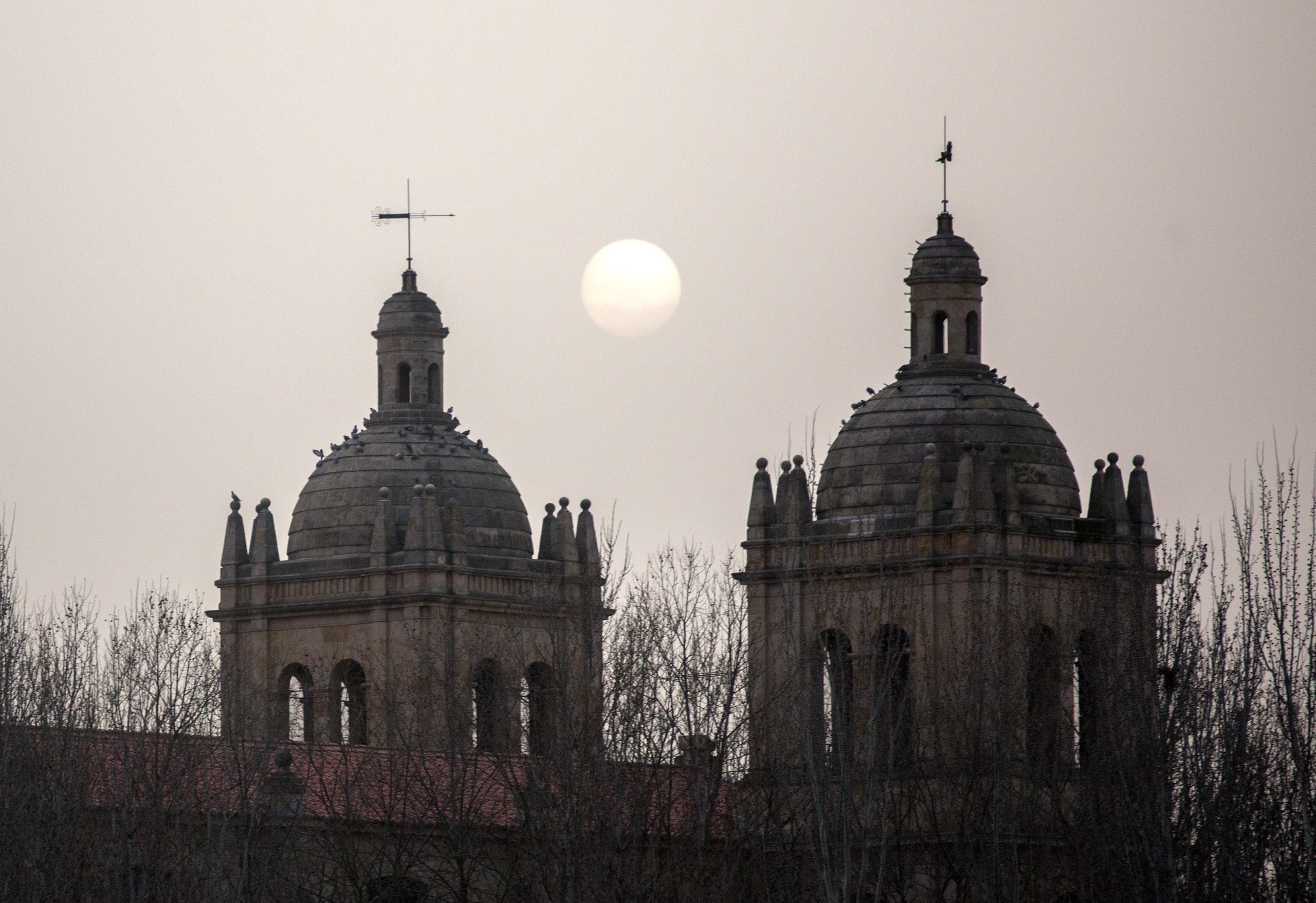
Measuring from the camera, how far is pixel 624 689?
9262cm

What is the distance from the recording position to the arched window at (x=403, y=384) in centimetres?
11262

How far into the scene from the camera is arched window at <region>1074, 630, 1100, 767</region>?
92.5m

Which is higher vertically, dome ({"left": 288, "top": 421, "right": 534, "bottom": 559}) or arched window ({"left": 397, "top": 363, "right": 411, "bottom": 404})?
arched window ({"left": 397, "top": 363, "right": 411, "bottom": 404})

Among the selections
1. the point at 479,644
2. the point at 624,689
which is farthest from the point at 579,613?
the point at 479,644

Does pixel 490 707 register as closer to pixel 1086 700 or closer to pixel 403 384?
pixel 403 384

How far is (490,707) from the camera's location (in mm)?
107312

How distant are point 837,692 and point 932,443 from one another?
26.9 ft

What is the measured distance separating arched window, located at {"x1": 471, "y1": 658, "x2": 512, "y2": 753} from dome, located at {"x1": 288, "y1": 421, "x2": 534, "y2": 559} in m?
2.94

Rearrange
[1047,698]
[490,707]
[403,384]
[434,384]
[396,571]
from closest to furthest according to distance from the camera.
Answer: [1047,698] < [490,707] < [396,571] < [403,384] < [434,384]

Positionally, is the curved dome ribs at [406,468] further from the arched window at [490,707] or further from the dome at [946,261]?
the dome at [946,261]

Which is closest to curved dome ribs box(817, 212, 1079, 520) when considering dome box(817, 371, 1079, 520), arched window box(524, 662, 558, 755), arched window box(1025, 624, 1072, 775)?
dome box(817, 371, 1079, 520)

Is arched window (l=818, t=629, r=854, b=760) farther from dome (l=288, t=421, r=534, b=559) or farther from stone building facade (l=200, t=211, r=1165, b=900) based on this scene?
dome (l=288, t=421, r=534, b=559)

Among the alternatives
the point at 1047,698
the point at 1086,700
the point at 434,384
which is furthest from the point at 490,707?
the point at 1086,700

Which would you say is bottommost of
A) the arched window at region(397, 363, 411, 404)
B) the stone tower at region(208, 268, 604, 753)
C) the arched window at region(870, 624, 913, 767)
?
the arched window at region(870, 624, 913, 767)
